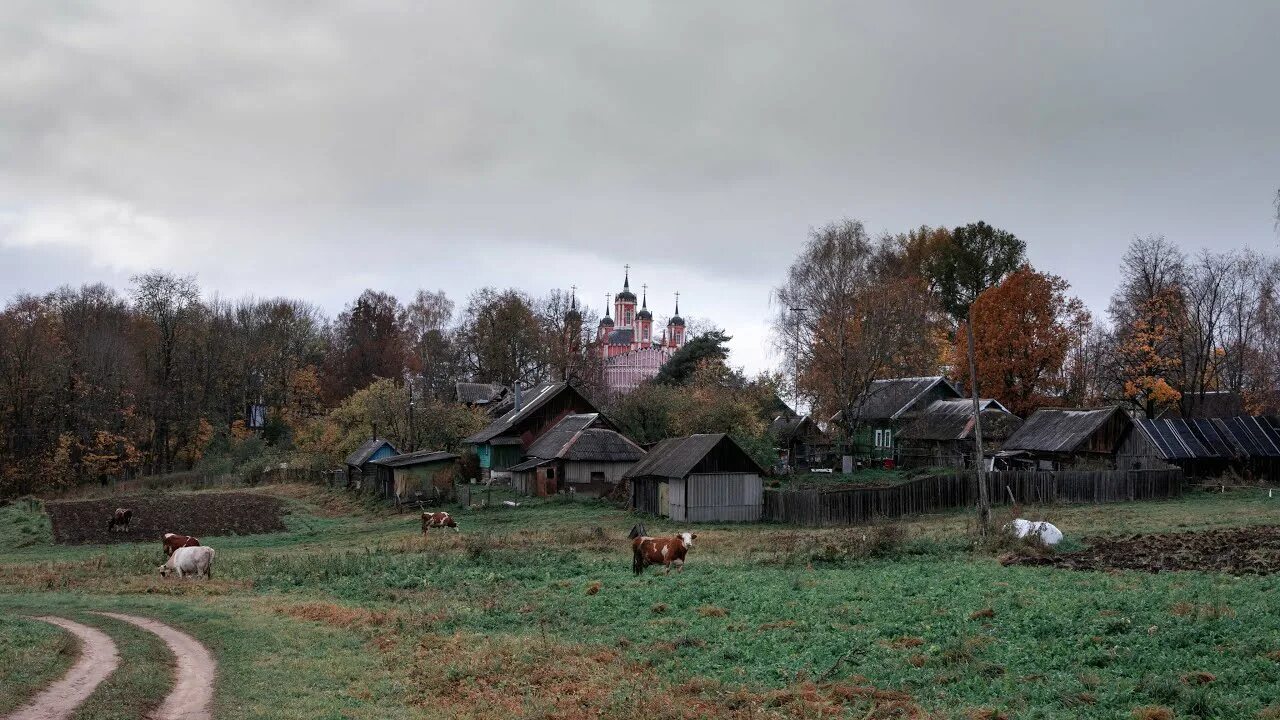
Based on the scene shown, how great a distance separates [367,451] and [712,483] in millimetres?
27717

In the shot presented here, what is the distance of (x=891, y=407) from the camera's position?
6506 cm

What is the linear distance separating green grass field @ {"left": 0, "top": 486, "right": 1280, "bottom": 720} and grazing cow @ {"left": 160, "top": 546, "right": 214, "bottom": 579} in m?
0.80

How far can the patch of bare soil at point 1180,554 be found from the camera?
1858cm

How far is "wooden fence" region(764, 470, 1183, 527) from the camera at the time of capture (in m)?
37.1

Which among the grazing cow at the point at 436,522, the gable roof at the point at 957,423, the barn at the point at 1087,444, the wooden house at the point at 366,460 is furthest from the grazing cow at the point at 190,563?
the gable roof at the point at 957,423

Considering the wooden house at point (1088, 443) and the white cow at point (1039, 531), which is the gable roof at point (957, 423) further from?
the white cow at point (1039, 531)

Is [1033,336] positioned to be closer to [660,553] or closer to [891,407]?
[891,407]

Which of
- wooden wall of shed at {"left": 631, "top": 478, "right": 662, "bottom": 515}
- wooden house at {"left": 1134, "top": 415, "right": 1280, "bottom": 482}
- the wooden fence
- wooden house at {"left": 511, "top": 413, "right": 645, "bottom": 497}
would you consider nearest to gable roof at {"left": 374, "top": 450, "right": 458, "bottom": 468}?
wooden house at {"left": 511, "top": 413, "right": 645, "bottom": 497}

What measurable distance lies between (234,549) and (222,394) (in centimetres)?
5151

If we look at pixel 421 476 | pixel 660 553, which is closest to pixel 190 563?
pixel 660 553

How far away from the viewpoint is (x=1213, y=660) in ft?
35.2

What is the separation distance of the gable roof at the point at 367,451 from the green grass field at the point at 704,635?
101ft

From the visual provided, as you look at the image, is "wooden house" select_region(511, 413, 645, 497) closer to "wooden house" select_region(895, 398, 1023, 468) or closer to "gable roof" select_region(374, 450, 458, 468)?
"gable roof" select_region(374, 450, 458, 468)

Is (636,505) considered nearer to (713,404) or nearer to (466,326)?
(713,404)
